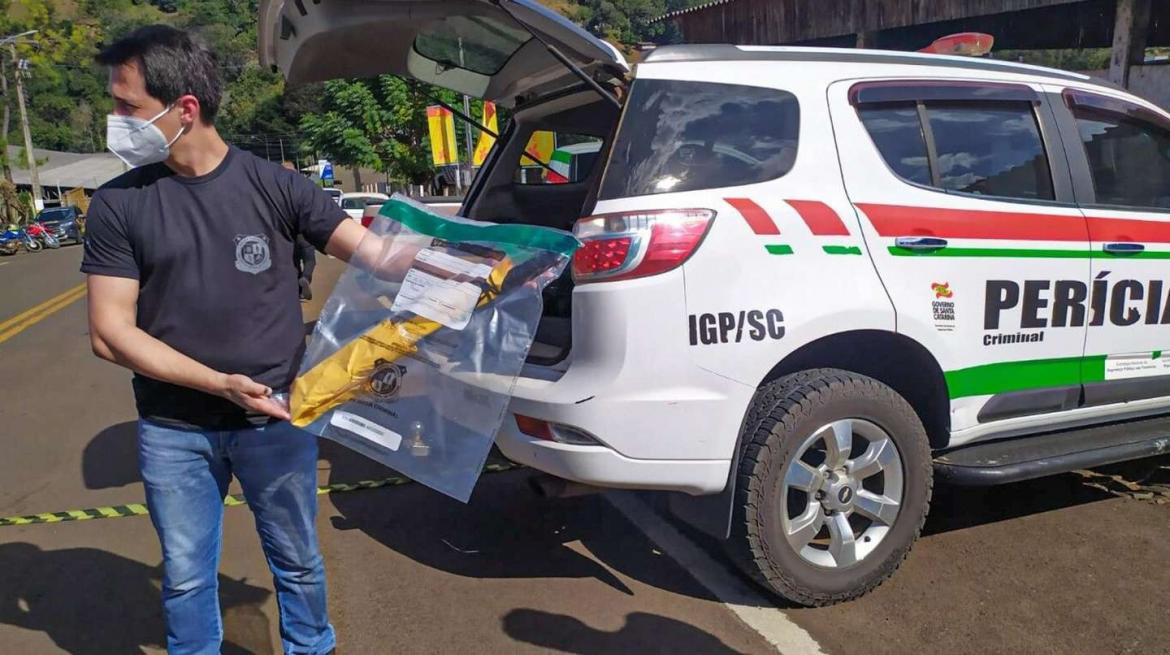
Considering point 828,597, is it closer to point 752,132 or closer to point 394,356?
point 752,132

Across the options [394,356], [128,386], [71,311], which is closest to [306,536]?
→ [394,356]

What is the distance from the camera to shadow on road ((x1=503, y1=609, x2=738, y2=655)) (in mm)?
3160

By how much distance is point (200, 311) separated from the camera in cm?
240

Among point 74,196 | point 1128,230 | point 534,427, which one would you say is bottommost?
point 74,196

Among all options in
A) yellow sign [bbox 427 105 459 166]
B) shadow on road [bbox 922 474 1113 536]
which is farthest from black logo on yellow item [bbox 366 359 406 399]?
yellow sign [bbox 427 105 459 166]

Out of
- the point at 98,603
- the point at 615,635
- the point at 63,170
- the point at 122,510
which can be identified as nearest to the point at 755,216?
the point at 615,635

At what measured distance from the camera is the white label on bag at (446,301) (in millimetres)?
2406

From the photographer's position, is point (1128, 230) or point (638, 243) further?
point (1128, 230)

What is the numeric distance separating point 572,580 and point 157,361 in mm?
1994

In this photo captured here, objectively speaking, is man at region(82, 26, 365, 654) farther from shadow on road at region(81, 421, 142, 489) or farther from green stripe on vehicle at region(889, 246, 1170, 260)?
shadow on road at region(81, 421, 142, 489)

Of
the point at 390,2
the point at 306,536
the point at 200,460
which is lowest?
the point at 306,536

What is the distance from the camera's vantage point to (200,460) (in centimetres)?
251

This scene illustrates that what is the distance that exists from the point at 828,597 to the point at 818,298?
115 cm

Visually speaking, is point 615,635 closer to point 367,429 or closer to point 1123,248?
point 367,429
